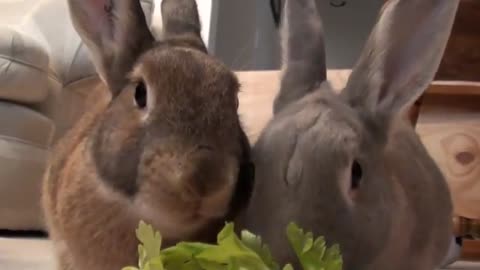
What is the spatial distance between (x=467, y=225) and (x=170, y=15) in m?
1.06

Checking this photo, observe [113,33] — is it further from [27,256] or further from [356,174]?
[27,256]

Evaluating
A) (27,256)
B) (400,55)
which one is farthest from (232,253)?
(27,256)

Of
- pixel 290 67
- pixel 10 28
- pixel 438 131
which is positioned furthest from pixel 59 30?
pixel 290 67

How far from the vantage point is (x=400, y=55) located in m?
1.24

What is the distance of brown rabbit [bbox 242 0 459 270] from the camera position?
1042 mm

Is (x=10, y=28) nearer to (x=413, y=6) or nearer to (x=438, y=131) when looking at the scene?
(x=438, y=131)

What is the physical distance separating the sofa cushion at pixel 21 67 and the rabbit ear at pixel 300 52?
1.58 metres

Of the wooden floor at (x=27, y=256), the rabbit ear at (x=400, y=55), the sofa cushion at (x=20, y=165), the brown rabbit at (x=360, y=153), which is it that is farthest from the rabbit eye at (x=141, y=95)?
the sofa cushion at (x=20, y=165)

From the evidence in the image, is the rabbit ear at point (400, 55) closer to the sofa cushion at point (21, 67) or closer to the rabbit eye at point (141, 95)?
the rabbit eye at point (141, 95)

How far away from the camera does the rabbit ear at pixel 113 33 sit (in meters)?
1.27

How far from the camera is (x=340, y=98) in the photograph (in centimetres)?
120

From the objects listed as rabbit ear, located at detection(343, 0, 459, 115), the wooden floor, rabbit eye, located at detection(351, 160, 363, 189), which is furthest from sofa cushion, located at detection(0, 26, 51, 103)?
rabbit eye, located at detection(351, 160, 363, 189)

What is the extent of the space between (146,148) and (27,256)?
1.34 metres

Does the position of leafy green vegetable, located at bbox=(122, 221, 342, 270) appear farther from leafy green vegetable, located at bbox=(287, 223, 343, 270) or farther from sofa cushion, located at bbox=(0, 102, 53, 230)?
sofa cushion, located at bbox=(0, 102, 53, 230)
